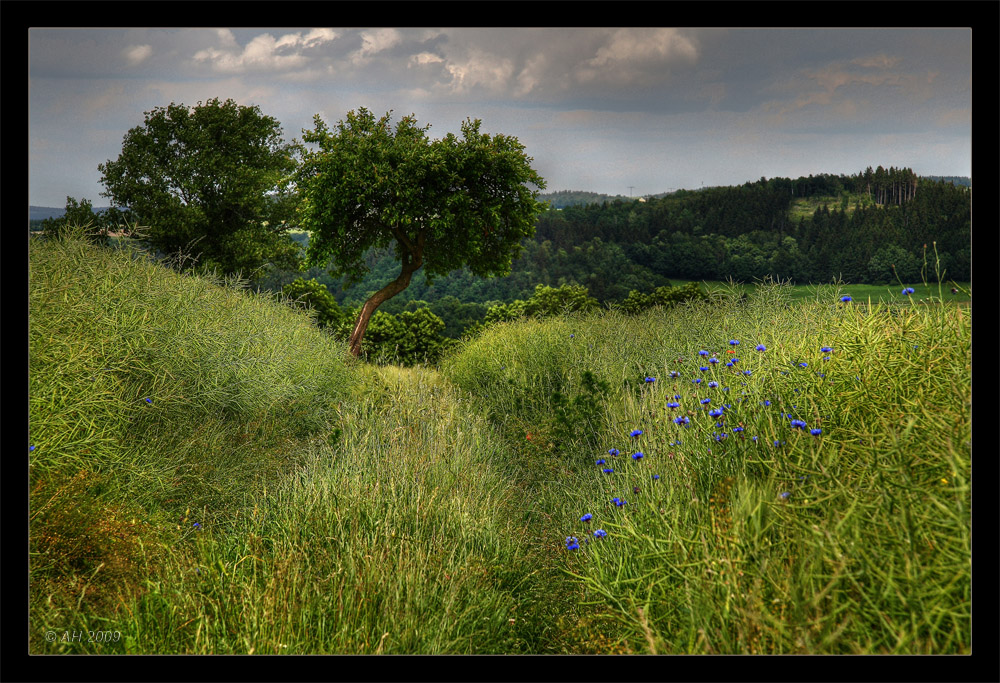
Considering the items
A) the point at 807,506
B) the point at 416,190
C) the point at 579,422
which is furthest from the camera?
the point at 416,190

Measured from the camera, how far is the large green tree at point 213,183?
1014cm

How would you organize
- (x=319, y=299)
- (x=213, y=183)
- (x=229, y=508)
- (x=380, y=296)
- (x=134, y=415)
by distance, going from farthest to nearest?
1. (x=319, y=299)
2. (x=380, y=296)
3. (x=213, y=183)
4. (x=134, y=415)
5. (x=229, y=508)

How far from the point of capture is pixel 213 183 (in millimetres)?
12445

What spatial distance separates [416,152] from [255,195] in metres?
3.66

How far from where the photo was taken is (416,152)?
1252 cm

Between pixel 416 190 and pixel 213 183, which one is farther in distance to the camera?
pixel 416 190

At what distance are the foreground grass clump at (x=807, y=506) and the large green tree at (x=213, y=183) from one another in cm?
817

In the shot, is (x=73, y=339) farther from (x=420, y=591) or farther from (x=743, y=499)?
(x=743, y=499)

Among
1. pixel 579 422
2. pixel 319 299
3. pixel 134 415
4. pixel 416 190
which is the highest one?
pixel 416 190

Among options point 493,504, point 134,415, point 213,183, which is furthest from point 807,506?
point 213,183

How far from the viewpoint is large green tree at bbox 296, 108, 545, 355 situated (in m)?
12.7

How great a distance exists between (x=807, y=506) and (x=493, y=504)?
2660 mm

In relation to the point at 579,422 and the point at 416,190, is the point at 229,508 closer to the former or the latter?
the point at 579,422
